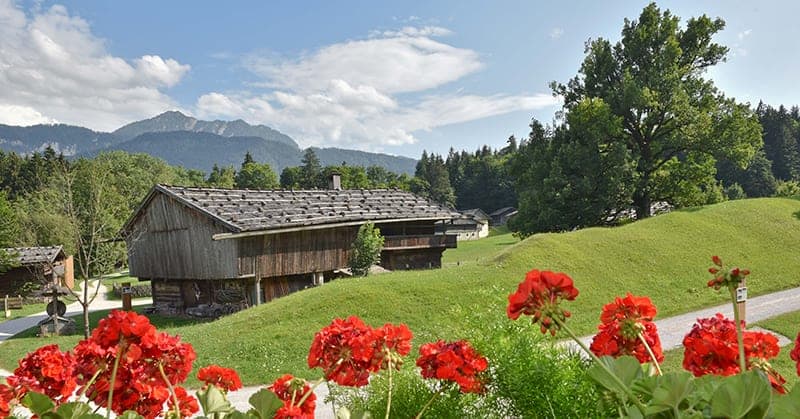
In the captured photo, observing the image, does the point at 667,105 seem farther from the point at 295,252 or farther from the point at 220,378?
the point at 220,378

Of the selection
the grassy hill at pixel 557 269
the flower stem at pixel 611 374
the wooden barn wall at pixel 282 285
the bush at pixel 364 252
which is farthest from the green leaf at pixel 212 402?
the bush at pixel 364 252

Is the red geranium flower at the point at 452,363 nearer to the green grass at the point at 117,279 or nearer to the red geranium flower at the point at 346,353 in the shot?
the red geranium flower at the point at 346,353

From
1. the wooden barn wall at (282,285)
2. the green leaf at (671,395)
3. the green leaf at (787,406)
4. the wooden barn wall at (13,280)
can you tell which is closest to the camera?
the green leaf at (787,406)

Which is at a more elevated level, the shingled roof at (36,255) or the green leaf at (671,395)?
the green leaf at (671,395)

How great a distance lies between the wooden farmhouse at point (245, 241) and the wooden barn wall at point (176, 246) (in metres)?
0.04

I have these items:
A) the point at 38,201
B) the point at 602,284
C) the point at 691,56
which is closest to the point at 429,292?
the point at 602,284

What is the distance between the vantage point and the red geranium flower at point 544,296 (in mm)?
1767

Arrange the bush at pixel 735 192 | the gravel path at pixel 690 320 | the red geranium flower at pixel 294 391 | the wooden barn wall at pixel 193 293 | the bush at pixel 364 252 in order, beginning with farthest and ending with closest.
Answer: the bush at pixel 735 192 → the bush at pixel 364 252 → the wooden barn wall at pixel 193 293 → the gravel path at pixel 690 320 → the red geranium flower at pixel 294 391

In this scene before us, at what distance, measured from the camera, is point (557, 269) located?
795 inches

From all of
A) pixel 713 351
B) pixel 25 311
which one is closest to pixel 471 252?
pixel 25 311

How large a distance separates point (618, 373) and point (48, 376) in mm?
2567

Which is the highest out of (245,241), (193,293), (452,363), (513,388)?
(452,363)

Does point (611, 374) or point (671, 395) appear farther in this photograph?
point (611, 374)

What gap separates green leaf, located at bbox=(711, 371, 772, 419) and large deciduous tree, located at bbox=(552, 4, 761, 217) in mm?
31644
